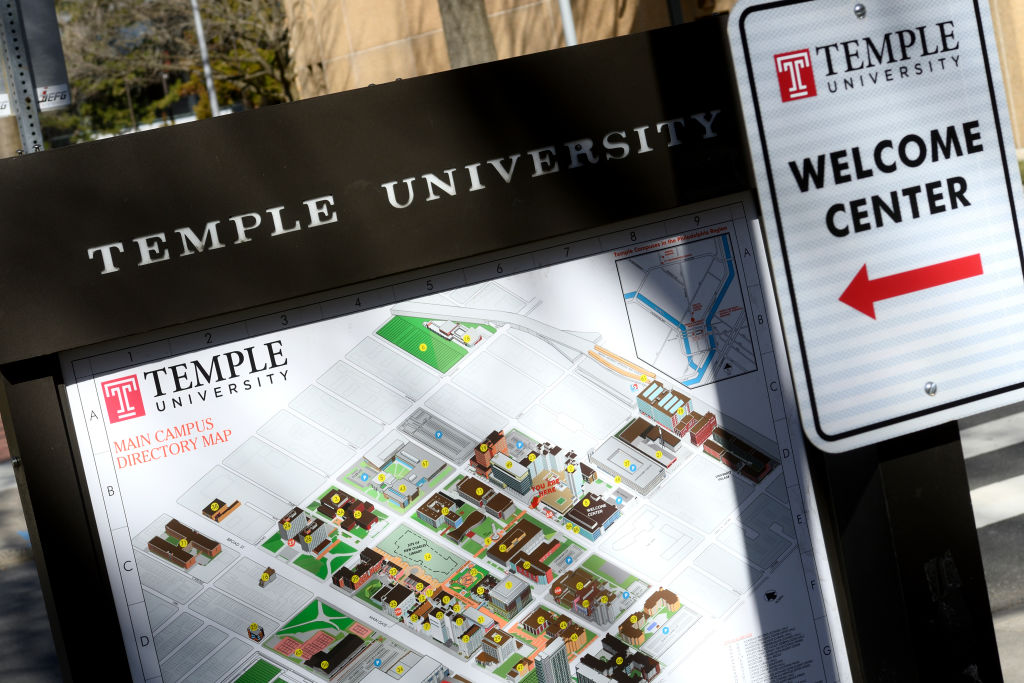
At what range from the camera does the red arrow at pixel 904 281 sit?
186cm

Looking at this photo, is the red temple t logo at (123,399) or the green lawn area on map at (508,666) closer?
the red temple t logo at (123,399)

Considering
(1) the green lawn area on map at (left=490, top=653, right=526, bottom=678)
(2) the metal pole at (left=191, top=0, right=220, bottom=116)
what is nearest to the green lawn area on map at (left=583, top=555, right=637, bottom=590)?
(1) the green lawn area on map at (left=490, top=653, right=526, bottom=678)

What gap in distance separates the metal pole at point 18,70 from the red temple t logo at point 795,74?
199cm

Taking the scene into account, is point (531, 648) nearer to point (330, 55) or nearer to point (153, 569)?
point (153, 569)

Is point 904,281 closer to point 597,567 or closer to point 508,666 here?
point 597,567

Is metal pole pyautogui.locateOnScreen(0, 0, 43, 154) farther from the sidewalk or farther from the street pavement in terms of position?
the street pavement

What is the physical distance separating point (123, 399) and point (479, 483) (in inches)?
33.8

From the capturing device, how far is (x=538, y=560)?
2.56 metres

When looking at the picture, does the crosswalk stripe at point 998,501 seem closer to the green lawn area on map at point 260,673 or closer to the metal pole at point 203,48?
the green lawn area on map at point 260,673

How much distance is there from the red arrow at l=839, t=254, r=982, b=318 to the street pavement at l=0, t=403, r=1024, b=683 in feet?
10.4

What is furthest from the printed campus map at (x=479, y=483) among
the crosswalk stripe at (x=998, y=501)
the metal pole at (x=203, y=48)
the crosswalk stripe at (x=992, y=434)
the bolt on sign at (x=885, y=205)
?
the metal pole at (x=203, y=48)

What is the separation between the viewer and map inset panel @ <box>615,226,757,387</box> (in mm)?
2588

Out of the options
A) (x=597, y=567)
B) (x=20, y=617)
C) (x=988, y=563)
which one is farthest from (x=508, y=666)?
(x=20, y=617)

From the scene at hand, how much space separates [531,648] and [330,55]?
58.6ft
